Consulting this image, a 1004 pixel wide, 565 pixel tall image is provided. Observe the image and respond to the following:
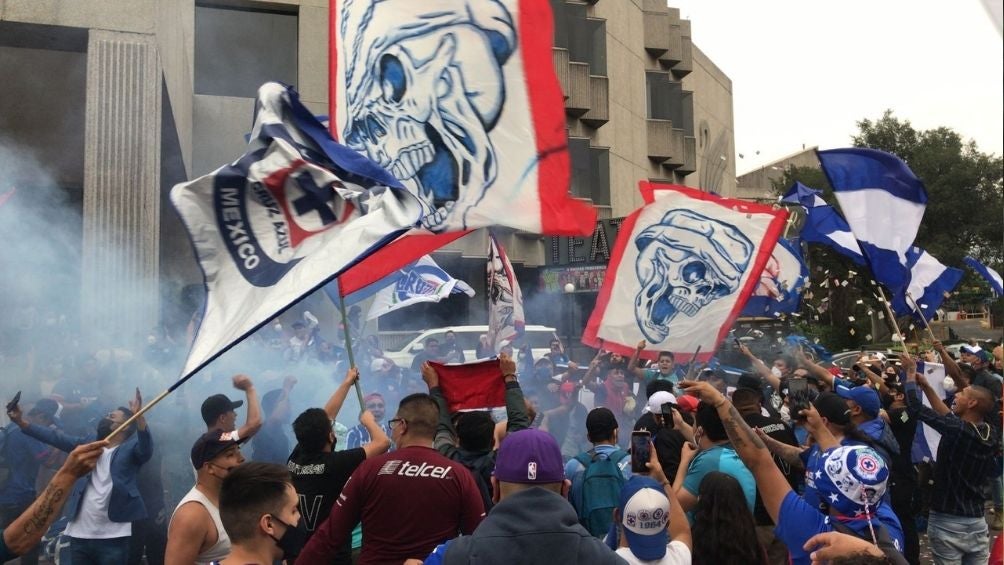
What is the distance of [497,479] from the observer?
3555 millimetres

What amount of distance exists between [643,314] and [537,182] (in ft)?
10.8

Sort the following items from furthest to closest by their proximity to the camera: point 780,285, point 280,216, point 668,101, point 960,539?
1. point 668,101
2. point 780,285
3. point 960,539
4. point 280,216

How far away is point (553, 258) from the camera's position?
27.2 m

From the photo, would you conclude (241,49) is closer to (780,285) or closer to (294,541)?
(780,285)

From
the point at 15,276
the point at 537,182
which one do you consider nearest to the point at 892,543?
the point at 537,182

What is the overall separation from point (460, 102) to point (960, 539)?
14.3 feet

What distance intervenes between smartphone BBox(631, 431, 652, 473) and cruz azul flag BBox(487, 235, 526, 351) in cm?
456

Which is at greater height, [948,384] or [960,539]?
[948,384]

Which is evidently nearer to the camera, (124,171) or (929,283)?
(124,171)

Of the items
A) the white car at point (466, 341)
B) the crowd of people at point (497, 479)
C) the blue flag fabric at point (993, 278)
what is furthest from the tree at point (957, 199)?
the crowd of people at point (497, 479)

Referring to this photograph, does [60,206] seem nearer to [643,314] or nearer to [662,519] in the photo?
[643,314]

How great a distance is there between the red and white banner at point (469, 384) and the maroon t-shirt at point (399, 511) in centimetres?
123

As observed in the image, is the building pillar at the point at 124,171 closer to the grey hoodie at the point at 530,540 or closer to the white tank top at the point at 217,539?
the white tank top at the point at 217,539

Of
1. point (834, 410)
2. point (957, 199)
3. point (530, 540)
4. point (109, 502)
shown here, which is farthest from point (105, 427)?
point (957, 199)
